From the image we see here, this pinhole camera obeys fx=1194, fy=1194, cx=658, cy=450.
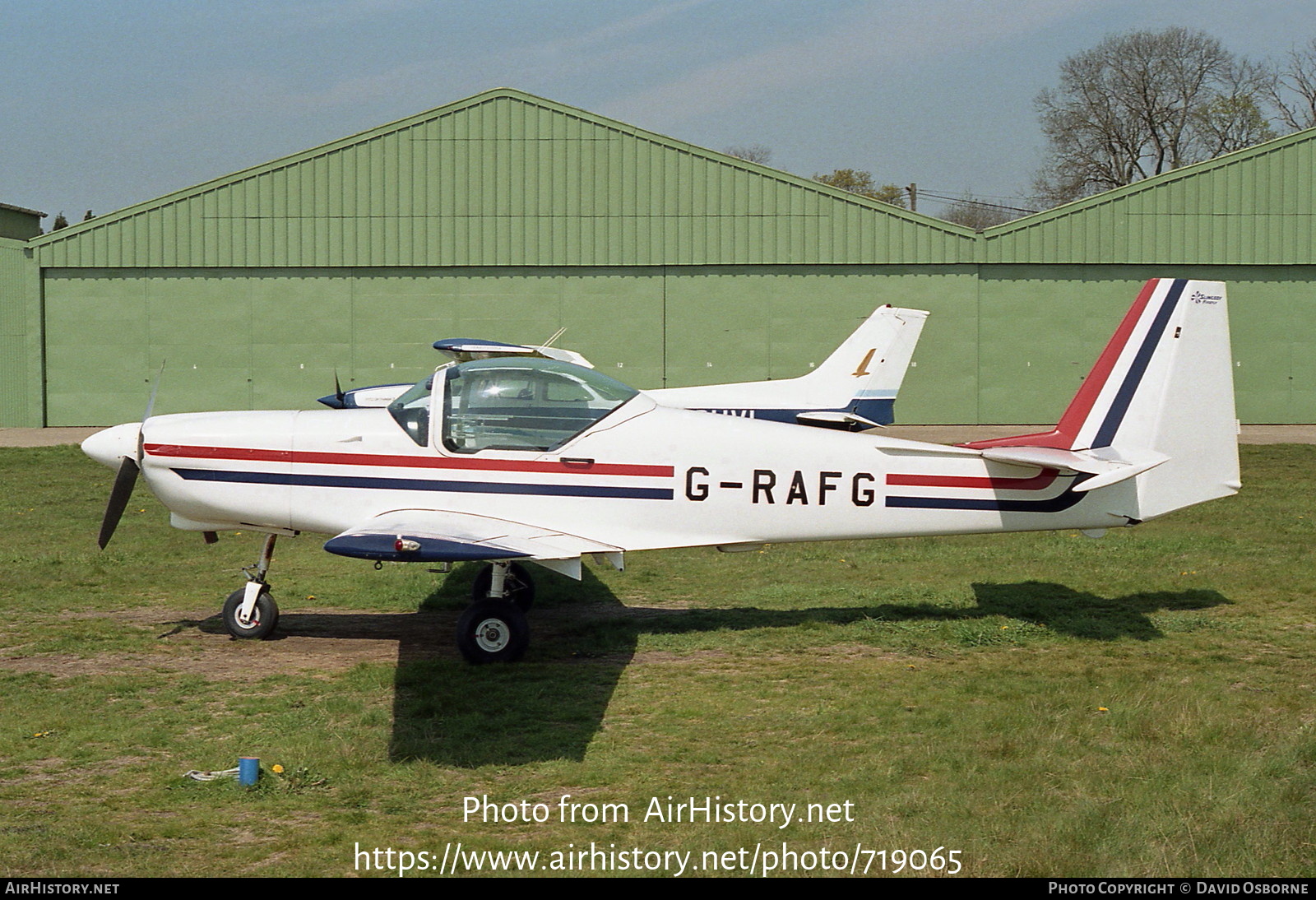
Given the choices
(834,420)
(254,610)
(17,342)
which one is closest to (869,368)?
(834,420)

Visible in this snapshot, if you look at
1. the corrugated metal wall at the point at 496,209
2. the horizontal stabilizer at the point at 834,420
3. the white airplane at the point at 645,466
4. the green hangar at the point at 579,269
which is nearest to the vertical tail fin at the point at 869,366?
the horizontal stabilizer at the point at 834,420

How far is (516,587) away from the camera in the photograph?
10148 mm

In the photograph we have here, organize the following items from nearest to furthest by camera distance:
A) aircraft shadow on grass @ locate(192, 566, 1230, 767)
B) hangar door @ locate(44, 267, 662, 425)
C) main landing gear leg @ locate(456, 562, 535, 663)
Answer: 1. aircraft shadow on grass @ locate(192, 566, 1230, 767)
2. main landing gear leg @ locate(456, 562, 535, 663)
3. hangar door @ locate(44, 267, 662, 425)

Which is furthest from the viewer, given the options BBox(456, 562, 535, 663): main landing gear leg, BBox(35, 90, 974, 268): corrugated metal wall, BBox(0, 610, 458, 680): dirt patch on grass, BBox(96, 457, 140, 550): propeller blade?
BBox(35, 90, 974, 268): corrugated metal wall

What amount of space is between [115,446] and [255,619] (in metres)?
1.69

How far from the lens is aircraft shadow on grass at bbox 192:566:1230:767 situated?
6832mm

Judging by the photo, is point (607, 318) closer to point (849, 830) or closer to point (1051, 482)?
point (1051, 482)

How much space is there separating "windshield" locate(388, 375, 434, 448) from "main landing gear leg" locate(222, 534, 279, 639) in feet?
4.74

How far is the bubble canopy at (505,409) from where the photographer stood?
8773mm

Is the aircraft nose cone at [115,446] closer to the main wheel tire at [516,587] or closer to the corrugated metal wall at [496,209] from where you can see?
the main wheel tire at [516,587]

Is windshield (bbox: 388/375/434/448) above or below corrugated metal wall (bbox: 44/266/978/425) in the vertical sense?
below

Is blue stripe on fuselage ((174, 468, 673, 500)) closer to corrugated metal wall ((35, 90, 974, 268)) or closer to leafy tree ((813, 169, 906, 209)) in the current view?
corrugated metal wall ((35, 90, 974, 268))

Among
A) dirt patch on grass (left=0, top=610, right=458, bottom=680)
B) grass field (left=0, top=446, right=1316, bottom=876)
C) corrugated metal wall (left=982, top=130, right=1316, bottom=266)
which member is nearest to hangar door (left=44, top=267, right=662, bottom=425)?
corrugated metal wall (left=982, top=130, right=1316, bottom=266)

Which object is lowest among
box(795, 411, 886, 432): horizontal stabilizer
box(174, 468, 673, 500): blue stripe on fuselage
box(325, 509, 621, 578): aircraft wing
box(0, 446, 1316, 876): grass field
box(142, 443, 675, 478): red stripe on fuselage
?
box(0, 446, 1316, 876): grass field
